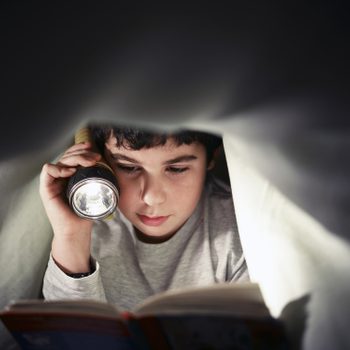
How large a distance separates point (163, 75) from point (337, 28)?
0.21 m

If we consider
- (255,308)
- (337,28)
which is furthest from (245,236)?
(337,28)

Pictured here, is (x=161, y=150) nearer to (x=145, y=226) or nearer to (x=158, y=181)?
(x=158, y=181)

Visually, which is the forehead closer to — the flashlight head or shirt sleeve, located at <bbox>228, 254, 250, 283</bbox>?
the flashlight head

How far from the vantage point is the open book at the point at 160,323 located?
70 centimetres

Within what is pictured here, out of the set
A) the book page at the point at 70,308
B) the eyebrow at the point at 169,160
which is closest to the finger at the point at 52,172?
the eyebrow at the point at 169,160

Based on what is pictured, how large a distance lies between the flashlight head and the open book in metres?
0.32

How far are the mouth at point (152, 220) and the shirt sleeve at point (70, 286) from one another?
0.15 meters

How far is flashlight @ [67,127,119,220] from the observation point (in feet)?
3.42

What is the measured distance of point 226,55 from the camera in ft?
1.96

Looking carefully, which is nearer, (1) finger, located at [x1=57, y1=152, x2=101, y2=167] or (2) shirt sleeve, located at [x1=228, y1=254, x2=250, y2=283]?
(1) finger, located at [x1=57, y1=152, x2=101, y2=167]

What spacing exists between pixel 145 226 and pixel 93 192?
0.17 meters

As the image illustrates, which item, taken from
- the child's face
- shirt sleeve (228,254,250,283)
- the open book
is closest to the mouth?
the child's face

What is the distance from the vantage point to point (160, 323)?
71 cm

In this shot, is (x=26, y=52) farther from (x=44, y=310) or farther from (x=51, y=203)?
(x=51, y=203)
